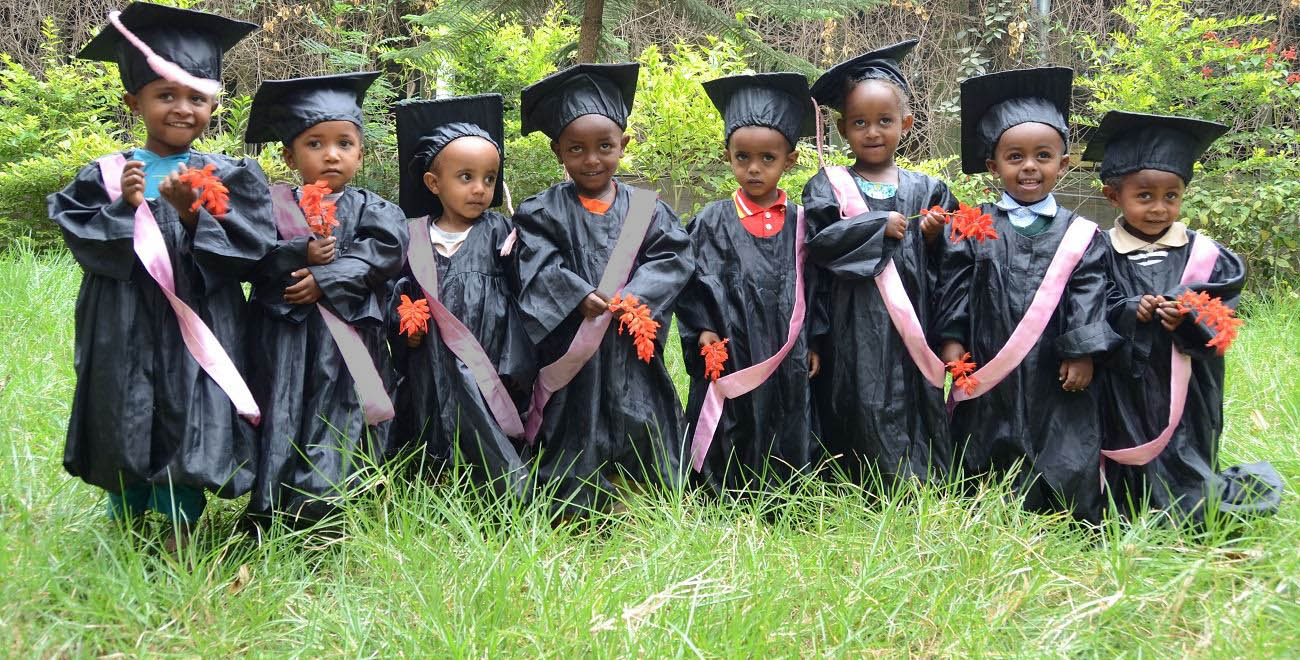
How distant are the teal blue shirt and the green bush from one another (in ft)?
21.8

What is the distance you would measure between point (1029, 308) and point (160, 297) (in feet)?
9.91

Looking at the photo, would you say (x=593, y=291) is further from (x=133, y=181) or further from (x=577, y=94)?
(x=133, y=181)

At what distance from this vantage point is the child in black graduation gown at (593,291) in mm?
3838

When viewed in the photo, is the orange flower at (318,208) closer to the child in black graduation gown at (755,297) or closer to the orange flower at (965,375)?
the child in black graduation gown at (755,297)

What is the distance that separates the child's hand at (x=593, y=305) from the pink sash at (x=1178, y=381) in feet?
6.35

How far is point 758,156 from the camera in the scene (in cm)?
402

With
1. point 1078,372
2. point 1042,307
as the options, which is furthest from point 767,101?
point 1078,372

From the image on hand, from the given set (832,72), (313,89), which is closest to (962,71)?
(832,72)

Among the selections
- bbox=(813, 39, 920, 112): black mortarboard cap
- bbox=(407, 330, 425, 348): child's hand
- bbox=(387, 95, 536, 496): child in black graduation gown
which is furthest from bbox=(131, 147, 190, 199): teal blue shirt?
bbox=(813, 39, 920, 112): black mortarboard cap

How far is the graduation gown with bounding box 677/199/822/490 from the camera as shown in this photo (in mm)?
4027

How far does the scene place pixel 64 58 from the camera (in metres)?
10.8

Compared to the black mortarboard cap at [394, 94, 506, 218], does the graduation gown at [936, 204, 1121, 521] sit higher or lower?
lower

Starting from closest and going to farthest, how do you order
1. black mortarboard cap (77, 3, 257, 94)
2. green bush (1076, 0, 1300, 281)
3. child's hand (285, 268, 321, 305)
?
black mortarboard cap (77, 3, 257, 94)
child's hand (285, 268, 321, 305)
green bush (1076, 0, 1300, 281)

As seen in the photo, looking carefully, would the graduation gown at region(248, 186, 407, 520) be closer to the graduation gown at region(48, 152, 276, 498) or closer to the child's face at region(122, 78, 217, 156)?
the graduation gown at region(48, 152, 276, 498)
